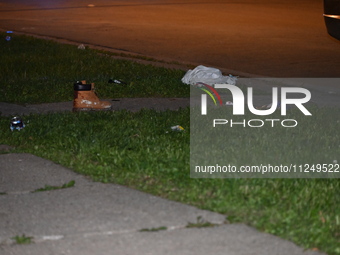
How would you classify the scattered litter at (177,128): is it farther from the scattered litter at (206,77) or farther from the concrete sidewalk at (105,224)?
the scattered litter at (206,77)

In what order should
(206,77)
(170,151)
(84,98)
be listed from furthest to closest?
(206,77), (84,98), (170,151)

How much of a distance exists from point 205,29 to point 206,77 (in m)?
6.89

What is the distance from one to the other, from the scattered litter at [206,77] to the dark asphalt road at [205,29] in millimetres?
1404

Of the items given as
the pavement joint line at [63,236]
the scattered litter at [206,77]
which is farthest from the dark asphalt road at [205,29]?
the pavement joint line at [63,236]

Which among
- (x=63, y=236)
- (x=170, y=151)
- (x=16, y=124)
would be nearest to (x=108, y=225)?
(x=63, y=236)

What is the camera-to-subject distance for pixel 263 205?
4902 millimetres

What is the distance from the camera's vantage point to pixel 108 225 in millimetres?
4574

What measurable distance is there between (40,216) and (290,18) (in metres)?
15.2

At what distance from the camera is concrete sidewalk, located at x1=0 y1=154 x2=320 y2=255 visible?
4219mm

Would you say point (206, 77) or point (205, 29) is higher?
point (206, 77)

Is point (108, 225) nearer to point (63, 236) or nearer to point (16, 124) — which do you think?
point (63, 236)

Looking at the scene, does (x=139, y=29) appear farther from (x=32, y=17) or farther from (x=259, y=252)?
(x=259, y=252)

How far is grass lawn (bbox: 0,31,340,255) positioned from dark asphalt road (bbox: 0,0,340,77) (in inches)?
98.2

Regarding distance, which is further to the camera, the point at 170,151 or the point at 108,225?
the point at 170,151
